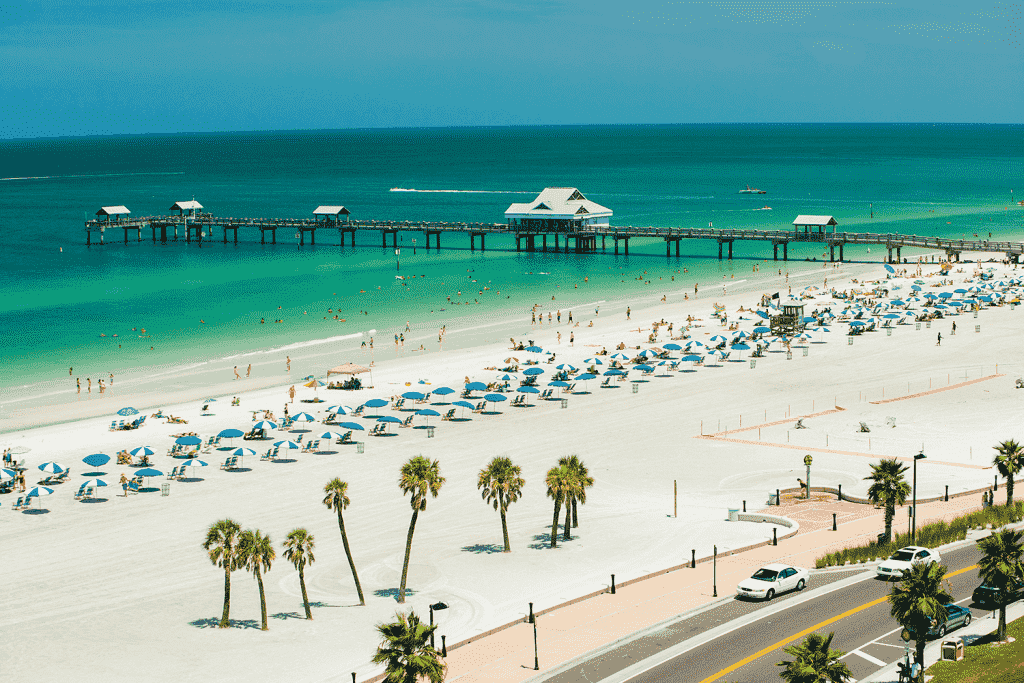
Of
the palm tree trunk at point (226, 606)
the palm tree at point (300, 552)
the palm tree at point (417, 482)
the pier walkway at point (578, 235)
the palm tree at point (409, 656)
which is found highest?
the pier walkway at point (578, 235)

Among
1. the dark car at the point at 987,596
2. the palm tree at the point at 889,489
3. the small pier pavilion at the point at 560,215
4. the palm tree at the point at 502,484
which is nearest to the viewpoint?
the dark car at the point at 987,596

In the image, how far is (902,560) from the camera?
28375 mm

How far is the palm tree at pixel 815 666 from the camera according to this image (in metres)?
18.9

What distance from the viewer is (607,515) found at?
35594mm

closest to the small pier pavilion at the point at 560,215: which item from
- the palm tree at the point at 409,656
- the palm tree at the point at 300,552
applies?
the palm tree at the point at 300,552

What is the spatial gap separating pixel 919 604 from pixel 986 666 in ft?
7.57

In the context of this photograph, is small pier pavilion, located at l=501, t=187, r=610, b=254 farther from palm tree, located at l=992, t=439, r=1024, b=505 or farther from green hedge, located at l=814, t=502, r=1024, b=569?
green hedge, located at l=814, t=502, r=1024, b=569

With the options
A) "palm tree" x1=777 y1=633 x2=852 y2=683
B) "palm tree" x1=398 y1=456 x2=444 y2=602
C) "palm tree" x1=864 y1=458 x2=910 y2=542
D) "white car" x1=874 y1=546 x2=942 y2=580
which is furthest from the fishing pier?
"palm tree" x1=777 y1=633 x2=852 y2=683

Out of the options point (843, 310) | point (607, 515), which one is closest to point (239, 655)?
point (607, 515)

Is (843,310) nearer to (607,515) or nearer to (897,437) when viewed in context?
(897,437)

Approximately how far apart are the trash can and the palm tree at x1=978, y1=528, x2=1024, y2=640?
1174 mm

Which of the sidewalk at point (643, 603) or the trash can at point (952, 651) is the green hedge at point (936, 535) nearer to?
the sidewalk at point (643, 603)

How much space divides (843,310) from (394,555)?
49.9 meters

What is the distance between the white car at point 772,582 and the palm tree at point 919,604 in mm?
5097
